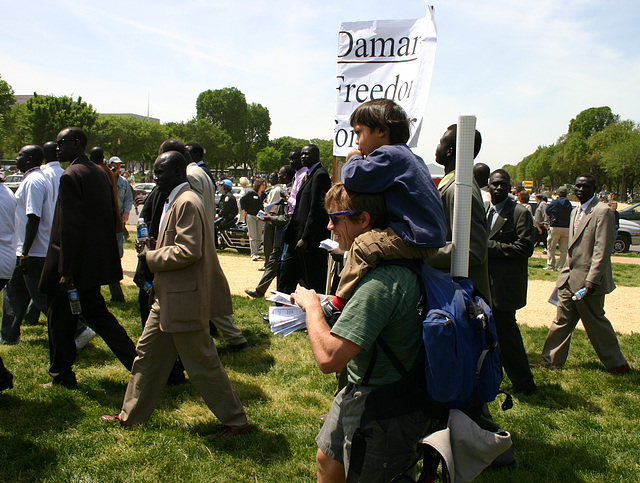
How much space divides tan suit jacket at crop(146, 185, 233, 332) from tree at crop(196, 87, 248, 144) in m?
108

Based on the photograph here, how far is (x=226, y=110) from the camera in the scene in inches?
4242

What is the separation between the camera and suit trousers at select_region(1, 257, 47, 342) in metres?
5.55

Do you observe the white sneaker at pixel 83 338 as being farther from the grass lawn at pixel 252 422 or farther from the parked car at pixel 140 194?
the parked car at pixel 140 194

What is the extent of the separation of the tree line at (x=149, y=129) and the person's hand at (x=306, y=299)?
59.7 m

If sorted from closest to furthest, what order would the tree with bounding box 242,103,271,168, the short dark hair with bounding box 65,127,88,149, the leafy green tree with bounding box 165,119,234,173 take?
the short dark hair with bounding box 65,127,88,149 < the leafy green tree with bounding box 165,119,234,173 < the tree with bounding box 242,103,271,168

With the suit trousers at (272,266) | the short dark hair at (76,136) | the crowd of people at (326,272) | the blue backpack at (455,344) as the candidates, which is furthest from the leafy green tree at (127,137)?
the blue backpack at (455,344)

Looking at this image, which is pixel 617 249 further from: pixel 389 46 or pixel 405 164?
pixel 405 164

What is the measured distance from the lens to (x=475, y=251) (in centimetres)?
332

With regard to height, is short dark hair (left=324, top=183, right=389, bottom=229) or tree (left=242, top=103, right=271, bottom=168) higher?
tree (left=242, top=103, right=271, bottom=168)

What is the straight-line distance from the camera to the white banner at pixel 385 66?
4.38 meters

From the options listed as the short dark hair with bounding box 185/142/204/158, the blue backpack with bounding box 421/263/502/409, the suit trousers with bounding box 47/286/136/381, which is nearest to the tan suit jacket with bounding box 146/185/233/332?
the suit trousers with bounding box 47/286/136/381

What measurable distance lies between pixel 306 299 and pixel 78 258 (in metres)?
2.85

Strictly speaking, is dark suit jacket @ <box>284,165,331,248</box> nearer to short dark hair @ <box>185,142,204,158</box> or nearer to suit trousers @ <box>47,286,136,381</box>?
short dark hair @ <box>185,142,204,158</box>

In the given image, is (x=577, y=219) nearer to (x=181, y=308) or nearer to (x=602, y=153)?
(x=181, y=308)
